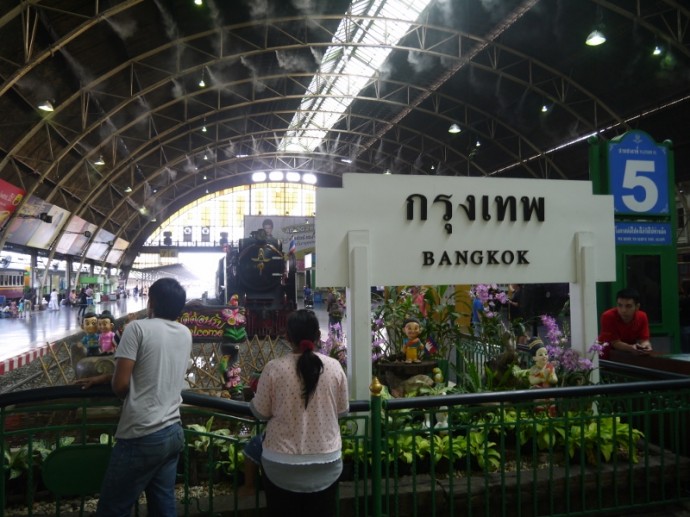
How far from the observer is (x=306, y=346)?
217cm

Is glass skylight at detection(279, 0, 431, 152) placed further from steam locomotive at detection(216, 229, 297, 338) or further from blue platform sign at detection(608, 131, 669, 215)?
blue platform sign at detection(608, 131, 669, 215)

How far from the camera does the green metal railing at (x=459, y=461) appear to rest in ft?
8.82

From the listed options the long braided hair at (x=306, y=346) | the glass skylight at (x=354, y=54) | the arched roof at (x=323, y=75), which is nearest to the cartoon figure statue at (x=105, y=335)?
the long braided hair at (x=306, y=346)

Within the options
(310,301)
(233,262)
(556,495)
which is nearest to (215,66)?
(233,262)

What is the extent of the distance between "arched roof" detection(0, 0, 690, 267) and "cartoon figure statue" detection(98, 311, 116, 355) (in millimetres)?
9735

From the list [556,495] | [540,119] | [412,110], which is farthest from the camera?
[412,110]

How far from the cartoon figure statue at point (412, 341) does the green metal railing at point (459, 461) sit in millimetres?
1124

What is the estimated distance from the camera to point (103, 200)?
2891 centimetres

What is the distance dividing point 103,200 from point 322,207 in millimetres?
29010

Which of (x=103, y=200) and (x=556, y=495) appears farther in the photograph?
(x=103, y=200)

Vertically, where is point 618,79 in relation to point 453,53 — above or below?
below

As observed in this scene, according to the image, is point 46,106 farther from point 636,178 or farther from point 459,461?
point 459,461

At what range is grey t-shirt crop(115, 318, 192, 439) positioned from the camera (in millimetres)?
2184

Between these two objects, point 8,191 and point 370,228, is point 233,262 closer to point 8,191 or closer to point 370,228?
point 8,191
